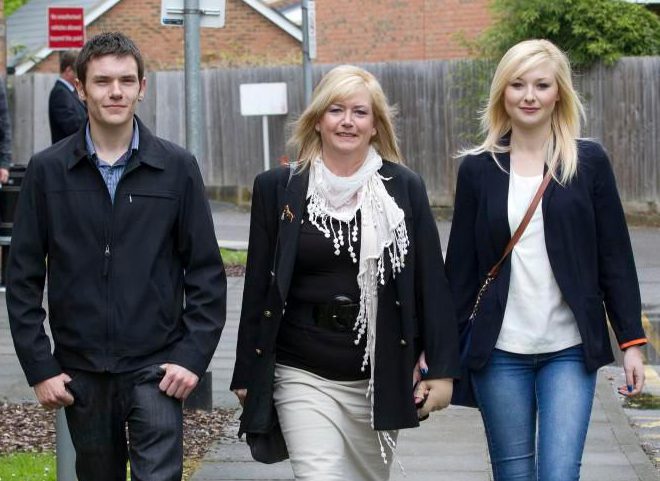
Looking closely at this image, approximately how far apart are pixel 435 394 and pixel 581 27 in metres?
16.3

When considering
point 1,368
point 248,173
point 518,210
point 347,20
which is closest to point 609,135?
point 248,173

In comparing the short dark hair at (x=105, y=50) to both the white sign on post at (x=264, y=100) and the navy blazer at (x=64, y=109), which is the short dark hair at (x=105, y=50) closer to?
the navy blazer at (x=64, y=109)

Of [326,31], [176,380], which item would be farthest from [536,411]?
[326,31]

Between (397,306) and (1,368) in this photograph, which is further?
(1,368)

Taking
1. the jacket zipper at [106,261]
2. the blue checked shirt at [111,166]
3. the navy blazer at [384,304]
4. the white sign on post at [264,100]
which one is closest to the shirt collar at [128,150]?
the blue checked shirt at [111,166]

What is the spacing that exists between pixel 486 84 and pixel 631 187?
268 centimetres

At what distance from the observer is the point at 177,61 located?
105 feet

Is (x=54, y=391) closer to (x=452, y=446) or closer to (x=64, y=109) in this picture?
(x=452, y=446)

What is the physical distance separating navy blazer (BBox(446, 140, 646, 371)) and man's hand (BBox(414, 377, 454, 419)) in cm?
12

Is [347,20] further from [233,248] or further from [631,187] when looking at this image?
[233,248]

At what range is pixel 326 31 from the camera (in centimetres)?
2944

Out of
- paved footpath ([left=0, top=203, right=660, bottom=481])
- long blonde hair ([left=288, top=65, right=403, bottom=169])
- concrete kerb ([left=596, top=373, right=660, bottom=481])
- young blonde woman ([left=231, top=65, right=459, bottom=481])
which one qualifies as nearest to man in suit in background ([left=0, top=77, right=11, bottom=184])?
paved footpath ([left=0, top=203, right=660, bottom=481])

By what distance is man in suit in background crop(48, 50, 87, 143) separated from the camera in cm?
1307

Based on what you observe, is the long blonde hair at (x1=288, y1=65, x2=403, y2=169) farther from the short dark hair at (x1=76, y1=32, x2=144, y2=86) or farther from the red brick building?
the red brick building
